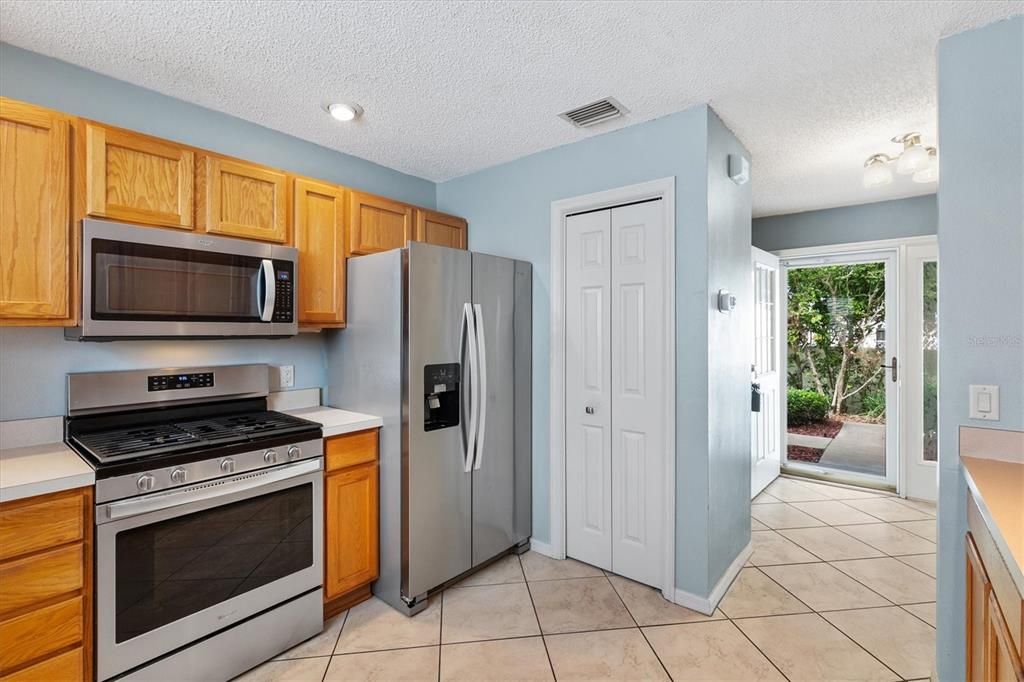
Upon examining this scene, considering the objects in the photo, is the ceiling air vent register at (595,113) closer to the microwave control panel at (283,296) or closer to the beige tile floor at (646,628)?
the microwave control panel at (283,296)

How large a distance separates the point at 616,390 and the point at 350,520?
5.04 feet

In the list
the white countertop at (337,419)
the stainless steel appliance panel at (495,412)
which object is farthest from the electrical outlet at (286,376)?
the stainless steel appliance panel at (495,412)

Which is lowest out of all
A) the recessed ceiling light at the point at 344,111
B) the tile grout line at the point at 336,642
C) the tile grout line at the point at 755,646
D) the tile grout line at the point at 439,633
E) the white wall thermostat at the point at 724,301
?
the tile grout line at the point at 336,642

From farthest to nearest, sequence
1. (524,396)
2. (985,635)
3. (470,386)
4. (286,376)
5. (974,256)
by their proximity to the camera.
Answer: (524,396) → (286,376) → (470,386) → (974,256) → (985,635)

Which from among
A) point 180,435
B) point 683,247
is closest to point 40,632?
point 180,435

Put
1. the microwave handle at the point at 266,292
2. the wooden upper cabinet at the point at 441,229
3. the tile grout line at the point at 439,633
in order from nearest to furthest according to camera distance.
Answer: the tile grout line at the point at 439,633
the microwave handle at the point at 266,292
the wooden upper cabinet at the point at 441,229

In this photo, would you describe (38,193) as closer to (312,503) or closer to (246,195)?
(246,195)

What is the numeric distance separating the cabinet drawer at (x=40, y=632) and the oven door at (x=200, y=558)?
64 millimetres

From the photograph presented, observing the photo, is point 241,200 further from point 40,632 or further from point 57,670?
point 57,670

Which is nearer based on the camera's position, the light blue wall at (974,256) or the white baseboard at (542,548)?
the light blue wall at (974,256)

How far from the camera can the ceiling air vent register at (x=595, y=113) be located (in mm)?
2418

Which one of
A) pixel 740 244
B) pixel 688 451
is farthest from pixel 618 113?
pixel 688 451

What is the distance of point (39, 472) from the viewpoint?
164 centimetres

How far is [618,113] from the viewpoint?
2508 mm
